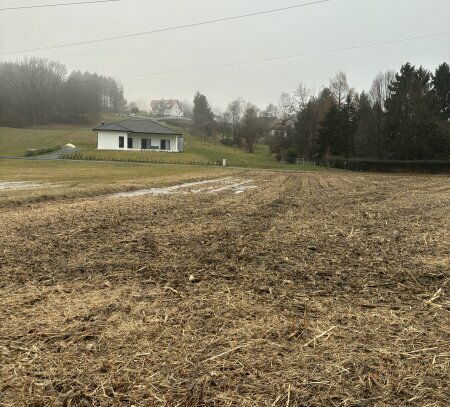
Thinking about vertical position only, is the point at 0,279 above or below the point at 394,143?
below

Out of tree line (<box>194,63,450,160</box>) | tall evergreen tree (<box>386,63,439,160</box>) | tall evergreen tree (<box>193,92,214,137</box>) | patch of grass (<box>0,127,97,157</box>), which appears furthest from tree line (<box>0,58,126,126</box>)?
tall evergreen tree (<box>386,63,439,160</box>)

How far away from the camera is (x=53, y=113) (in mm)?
100500

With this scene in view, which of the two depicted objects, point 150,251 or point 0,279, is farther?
point 150,251

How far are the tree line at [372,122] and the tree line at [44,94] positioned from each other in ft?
142

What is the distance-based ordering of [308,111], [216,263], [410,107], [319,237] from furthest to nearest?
1. [308,111]
2. [410,107]
3. [319,237]
4. [216,263]

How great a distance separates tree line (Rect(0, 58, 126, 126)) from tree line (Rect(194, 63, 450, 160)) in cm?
4338

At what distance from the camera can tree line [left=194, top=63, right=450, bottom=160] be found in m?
49.6

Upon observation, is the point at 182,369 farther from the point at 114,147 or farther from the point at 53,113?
the point at 53,113

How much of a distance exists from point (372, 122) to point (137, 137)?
118 ft

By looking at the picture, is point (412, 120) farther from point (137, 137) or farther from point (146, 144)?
point (137, 137)

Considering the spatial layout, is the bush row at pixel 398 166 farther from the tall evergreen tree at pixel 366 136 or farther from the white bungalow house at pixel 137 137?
the white bungalow house at pixel 137 137

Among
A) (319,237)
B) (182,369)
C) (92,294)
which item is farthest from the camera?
(319,237)

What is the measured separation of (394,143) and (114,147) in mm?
40581

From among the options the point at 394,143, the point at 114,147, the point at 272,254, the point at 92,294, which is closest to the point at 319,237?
the point at 272,254
